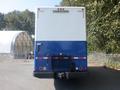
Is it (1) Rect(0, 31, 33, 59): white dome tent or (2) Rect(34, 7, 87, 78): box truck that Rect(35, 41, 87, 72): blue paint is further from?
(1) Rect(0, 31, 33, 59): white dome tent

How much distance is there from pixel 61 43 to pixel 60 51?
35 cm

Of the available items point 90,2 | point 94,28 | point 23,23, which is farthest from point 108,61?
point 23,23

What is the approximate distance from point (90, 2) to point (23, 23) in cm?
13477

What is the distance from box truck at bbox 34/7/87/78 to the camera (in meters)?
17.5

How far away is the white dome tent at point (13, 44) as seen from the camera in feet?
234

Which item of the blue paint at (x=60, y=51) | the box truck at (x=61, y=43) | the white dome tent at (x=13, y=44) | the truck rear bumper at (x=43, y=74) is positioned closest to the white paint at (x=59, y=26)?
the box truck at (x=61, y=43)

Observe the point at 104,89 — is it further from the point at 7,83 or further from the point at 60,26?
the point at 7,83

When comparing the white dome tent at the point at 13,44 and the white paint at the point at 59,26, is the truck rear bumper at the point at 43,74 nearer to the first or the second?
the white paint at the point at 59,26

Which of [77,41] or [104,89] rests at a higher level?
[77,41]

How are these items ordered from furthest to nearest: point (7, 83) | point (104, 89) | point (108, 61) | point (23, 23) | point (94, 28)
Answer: point (23, 23) < point (108, 61) < point (94, 28) < point (7, 83) < point (104, 89)

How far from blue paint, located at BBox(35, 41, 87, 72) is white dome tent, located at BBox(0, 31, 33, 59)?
5229cm

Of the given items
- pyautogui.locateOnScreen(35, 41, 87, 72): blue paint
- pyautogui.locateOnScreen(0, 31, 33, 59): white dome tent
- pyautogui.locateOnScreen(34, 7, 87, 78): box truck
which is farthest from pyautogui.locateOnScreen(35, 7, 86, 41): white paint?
pyautogui.locateOnScreen(0, 31, 33, 59): white dome tent

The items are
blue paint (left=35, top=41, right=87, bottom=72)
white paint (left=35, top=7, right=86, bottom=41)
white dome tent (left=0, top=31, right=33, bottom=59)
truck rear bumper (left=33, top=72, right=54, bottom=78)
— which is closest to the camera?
truck rear bumper (left=33, top=72, right=54, bottom=78)

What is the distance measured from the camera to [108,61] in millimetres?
36750
